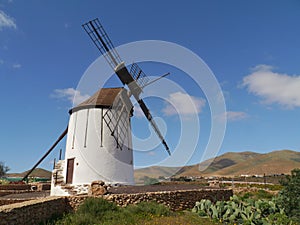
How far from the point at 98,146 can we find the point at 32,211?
865 cm

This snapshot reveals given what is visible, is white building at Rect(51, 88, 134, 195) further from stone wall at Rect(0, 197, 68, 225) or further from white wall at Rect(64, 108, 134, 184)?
stone wall at Rect(0, 197, 68, 225)

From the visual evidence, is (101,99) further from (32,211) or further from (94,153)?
(32,211)

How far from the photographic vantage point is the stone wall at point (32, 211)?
22.1 ft

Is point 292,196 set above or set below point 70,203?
above

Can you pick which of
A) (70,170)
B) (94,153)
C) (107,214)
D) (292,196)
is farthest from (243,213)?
(70,170)

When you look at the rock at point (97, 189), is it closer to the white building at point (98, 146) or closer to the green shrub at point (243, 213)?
the green shrub at point (243, 213)

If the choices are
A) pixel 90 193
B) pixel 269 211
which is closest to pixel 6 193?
pixel 90 193

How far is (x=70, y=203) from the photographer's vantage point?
10375 millimetres

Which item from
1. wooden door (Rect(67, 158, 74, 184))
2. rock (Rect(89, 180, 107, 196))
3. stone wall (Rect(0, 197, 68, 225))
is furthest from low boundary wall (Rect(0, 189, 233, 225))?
wooden door (Rect(67, 158, 74, 184))

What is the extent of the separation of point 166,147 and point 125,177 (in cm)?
540

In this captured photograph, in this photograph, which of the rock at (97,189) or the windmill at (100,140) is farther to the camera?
the windmill at (100,140)

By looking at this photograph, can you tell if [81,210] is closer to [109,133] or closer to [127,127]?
[109,133]

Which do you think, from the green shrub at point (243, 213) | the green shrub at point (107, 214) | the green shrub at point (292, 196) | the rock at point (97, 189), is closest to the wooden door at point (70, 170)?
the rock at point (97, 189)

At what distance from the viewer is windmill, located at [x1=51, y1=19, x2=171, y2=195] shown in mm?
16281
